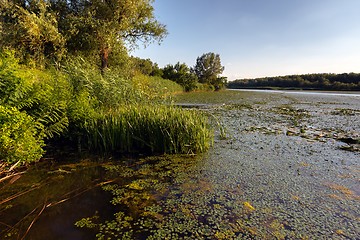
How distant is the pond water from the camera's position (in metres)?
Answer: 2.74

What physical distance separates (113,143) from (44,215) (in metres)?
2.83

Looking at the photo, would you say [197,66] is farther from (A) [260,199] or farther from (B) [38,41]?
(A) [260,199]

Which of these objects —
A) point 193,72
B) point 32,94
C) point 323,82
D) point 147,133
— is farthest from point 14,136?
point 323,82

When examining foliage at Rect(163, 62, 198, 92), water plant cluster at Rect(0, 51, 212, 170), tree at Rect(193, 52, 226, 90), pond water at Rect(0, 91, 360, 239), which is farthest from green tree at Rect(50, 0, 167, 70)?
tree at Rect(193, 52, 226, 90)

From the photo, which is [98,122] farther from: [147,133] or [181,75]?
[181,75]

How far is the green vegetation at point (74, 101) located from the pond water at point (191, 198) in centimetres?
61

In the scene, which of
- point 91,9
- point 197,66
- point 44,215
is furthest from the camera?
point 197,66

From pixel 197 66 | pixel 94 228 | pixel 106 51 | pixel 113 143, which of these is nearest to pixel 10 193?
pixel 94 228

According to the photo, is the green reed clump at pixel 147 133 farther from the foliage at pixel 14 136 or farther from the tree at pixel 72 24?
the tree at pixel 72 24

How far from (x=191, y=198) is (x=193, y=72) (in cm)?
5318

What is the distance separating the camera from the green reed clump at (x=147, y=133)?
5.59 metres

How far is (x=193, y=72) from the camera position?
181 ft

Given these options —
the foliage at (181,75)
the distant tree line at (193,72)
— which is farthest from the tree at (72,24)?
the foliage at (181,75)

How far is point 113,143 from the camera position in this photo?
5734mm
